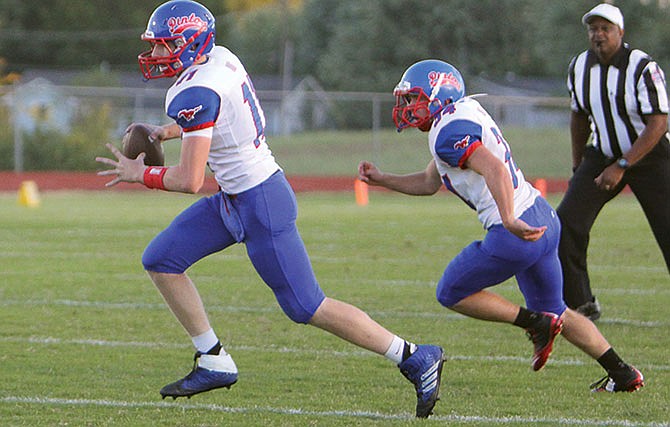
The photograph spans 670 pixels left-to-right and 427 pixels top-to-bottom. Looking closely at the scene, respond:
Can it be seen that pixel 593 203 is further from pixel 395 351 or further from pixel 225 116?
pixel 225 116

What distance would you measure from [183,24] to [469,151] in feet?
3.71

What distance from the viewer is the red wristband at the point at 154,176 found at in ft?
13.6

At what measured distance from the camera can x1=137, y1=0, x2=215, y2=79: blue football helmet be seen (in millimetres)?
4207

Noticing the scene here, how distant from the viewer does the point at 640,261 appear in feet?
29.7

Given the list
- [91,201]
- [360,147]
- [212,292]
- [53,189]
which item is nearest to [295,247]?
[212,292]

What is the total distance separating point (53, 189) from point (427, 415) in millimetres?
16468

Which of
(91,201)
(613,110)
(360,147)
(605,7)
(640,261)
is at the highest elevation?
(605,7)

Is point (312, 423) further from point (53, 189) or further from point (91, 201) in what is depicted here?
point (53, 189)

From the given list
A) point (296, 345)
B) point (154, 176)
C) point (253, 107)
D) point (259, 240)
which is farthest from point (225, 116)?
point (296, 345)

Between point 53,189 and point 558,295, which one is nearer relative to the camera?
point 558,295

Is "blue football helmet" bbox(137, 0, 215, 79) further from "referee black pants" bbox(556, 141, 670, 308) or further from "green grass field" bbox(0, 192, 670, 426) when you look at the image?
"referee black pants" bbox(556, 141, 670, 308)

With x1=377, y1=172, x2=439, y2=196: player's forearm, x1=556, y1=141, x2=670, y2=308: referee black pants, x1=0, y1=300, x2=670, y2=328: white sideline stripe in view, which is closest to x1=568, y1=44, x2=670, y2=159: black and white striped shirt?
x1=556, y1=141, x2=670, y2=308: referee black pants

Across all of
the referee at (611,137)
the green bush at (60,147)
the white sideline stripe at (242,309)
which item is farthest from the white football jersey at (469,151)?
the green bush at (60,147)

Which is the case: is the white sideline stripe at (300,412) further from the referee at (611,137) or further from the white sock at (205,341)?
the referee at (611,137)
